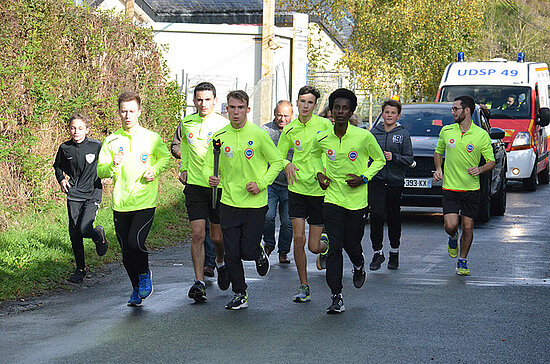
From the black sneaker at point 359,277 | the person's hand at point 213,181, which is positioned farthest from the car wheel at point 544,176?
the person's hand at point 213,181

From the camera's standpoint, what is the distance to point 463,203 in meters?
10.2

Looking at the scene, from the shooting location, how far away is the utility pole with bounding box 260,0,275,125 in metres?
24.0

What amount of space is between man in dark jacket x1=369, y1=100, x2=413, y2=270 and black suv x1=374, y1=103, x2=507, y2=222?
285cm

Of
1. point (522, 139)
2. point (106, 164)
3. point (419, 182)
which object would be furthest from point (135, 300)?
point (522, 139)

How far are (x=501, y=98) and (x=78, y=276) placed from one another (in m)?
14.4

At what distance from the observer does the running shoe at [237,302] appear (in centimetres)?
794

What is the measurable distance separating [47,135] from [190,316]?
5.67m

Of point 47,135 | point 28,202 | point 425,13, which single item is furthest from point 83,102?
point 425,13

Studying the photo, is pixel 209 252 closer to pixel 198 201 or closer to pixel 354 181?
pixel 198 201

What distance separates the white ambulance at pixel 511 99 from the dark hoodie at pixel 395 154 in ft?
33.7

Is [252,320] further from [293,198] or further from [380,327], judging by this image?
[293,198]

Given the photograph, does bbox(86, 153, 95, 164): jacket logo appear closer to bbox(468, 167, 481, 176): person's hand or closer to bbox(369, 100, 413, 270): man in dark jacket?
bbox(369, 100, 413, 270): man in dark jacket

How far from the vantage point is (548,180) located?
82.5 feet

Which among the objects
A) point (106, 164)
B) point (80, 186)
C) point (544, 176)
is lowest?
point (544, 176)
